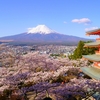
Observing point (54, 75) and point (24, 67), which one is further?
point (24, 67)

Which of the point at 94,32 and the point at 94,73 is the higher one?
the point at 94,32

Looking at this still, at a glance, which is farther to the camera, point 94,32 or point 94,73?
point 94,32

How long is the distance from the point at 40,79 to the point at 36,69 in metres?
7.68

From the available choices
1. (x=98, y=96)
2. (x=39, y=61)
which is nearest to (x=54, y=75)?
(x=98, y=96)

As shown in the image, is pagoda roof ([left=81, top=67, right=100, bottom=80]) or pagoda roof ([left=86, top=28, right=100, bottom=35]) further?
pagoda roof ([left=86, top=28, right=100, bottom=35])

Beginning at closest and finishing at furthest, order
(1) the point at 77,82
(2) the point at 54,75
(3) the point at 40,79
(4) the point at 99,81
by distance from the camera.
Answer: (4) the point at 99,81, (1) the point at 77,82, (3) the point at 40,79, (2) the point at 54,75

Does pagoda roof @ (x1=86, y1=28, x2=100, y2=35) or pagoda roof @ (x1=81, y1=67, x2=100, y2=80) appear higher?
pagoda roof @ (x1=86, y1=28, x2=100, y2=35)

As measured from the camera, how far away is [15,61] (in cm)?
2430

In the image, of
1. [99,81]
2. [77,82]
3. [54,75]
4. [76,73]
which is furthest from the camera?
[76,73]

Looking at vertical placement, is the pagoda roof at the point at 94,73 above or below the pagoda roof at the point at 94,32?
below

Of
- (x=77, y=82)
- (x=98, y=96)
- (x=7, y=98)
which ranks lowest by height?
(x=7, y=98)

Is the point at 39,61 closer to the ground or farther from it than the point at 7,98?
farther from it

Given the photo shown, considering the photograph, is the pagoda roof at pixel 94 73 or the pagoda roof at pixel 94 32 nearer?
the pagoda roof at pixel 94 73

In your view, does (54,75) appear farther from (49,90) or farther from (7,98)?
(7,98)
